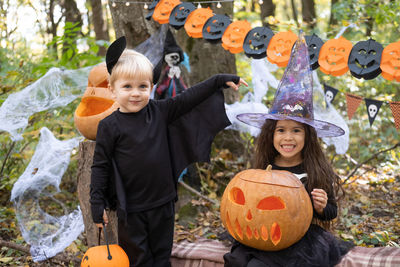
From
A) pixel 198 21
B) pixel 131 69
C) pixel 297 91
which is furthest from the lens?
pixel 198 21

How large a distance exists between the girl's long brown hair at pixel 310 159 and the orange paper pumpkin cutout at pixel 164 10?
1.64 m

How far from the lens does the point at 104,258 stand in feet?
8.26

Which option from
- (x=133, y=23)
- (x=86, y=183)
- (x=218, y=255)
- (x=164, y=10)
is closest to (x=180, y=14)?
(x=164, y=10)

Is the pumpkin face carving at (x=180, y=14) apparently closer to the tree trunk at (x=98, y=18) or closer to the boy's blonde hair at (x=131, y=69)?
the boy's blonde hair at (x=131, y=69)

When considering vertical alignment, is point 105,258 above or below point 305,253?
above

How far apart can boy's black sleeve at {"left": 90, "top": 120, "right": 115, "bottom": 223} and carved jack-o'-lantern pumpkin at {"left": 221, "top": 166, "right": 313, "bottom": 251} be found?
89 cm

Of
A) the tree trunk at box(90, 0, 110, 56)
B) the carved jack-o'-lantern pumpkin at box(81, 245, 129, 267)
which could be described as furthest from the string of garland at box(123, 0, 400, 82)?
the tree trunk at box(90, 0, 110, 56)

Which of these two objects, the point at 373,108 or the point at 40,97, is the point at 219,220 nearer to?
the point at 373,108

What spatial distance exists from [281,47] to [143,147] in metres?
1.49

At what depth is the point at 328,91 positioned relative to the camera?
4.19 m

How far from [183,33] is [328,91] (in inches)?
102

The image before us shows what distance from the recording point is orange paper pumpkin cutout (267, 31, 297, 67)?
10.6 feet

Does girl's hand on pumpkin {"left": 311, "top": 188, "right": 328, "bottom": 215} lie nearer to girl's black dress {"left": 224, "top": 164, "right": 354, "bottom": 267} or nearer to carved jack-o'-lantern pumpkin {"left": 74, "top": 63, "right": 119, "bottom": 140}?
A: girl's black dress {"left": 224, "top": 164, "right": 354, "bottom": 267}

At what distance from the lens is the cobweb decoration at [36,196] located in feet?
12.9
